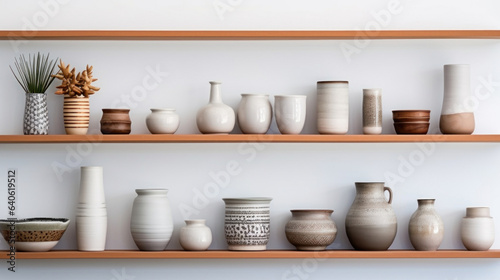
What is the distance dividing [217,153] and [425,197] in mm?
817

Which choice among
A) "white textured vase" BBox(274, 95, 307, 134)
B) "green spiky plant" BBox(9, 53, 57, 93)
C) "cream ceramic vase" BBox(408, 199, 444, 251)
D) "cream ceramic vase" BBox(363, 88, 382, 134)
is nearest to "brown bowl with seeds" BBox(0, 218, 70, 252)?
"green spiky plant" BBox(9, 53, 57, 93)

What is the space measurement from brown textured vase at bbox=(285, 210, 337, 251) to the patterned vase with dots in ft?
3.20

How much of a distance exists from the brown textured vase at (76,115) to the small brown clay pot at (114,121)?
7 cm

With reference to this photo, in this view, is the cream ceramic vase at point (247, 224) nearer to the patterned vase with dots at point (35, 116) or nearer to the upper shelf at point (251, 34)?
the upper shelf at point (251, 34)

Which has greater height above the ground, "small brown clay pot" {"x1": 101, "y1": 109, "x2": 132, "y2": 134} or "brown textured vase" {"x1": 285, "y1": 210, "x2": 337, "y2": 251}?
"small brown clay pot" {"x1": 101, "y1": 109, "x2": 132, "y2": 134}

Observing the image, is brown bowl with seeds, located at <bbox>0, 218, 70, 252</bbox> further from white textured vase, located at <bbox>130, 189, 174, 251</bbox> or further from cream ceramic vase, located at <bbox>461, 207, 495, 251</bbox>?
cream ceramic vase, located at <bbox>461, 207, 495, 251</bbox>

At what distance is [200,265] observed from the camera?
9.06ft

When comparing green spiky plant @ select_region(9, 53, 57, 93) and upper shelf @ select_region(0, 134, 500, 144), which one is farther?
green spiky plant @ select_region(9, 53, 57, 93)

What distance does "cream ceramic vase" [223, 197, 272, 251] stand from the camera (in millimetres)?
2617

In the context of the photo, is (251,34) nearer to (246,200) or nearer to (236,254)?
(246,200)

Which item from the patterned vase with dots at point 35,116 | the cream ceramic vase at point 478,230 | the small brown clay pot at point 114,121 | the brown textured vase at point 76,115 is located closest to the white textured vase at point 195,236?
the small brown clay pot at point 114,121

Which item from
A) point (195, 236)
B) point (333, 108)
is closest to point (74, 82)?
point (195, 236)
